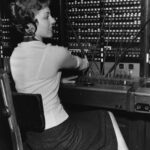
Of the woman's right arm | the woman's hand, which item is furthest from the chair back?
the woman's hand

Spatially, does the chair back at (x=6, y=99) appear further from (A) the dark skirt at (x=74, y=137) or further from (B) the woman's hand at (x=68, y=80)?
A: (B) the woman's hand at (x=68, y=80)

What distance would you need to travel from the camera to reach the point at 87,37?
8.94ft

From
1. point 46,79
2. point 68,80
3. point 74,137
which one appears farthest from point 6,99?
point 68,80

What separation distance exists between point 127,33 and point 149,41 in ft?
0.65

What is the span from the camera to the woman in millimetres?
1773

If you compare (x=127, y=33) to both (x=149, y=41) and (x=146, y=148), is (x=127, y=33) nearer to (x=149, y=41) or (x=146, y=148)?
(x=149, y=41)

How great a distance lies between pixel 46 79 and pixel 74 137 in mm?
388

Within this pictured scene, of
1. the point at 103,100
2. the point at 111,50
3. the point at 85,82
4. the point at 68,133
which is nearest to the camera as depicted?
the point at 68,133

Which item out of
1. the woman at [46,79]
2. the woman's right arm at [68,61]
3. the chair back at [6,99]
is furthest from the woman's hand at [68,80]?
the chair back at [6,99]

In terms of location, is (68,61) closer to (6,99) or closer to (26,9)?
(26,9)

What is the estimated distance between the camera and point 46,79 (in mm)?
1792

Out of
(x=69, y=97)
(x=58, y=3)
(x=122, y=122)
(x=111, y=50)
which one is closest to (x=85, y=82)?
(x=69, y=97)

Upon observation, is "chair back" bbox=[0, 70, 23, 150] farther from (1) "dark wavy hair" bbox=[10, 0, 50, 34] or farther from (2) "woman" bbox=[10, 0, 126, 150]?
(1) "dark wavy hair" bbox=[10, 0, 50, 34]

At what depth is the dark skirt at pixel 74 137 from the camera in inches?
70.2
